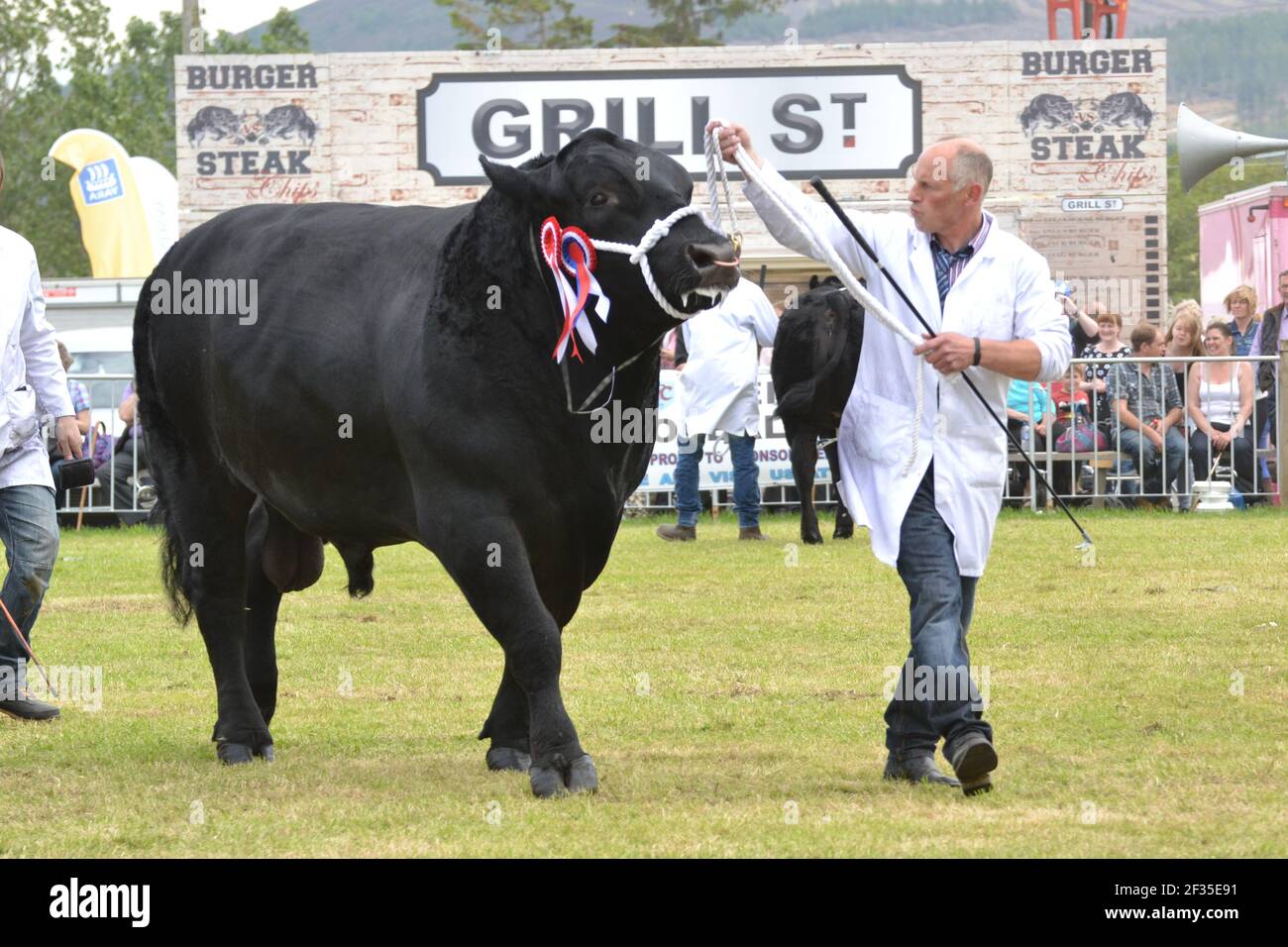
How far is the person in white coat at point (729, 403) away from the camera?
50.5ft

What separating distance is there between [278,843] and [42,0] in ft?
164

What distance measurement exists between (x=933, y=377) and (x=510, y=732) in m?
1.85

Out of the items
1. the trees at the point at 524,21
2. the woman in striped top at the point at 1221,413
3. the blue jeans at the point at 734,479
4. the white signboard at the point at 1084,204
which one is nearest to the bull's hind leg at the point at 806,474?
the blue jeans at the point at 734,479

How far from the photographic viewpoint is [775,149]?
27141 mm

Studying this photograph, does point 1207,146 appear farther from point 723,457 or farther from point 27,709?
point 27,709

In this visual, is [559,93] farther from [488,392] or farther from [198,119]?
[488,392]

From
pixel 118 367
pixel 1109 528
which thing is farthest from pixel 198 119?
pixel 1109 528

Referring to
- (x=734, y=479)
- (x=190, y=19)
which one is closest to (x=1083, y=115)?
(x=734, y=479)

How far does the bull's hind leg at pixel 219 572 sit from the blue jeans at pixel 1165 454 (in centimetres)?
1113

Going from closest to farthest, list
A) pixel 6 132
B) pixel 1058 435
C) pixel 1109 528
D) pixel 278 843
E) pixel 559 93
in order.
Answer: pixel 278 843, pixel 1109 528, pixel 1058 435, pixel 559 93, pixel 6 132

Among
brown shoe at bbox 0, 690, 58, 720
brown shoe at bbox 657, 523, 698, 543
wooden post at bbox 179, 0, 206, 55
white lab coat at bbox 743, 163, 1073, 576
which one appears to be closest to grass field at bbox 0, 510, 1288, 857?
brown shoe at bbox 0, 690, 58, 720

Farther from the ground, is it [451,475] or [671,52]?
[671,52]

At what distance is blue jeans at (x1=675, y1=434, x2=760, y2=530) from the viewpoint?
1535cm

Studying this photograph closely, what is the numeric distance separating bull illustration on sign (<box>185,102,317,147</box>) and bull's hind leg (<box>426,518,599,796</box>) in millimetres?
22170
